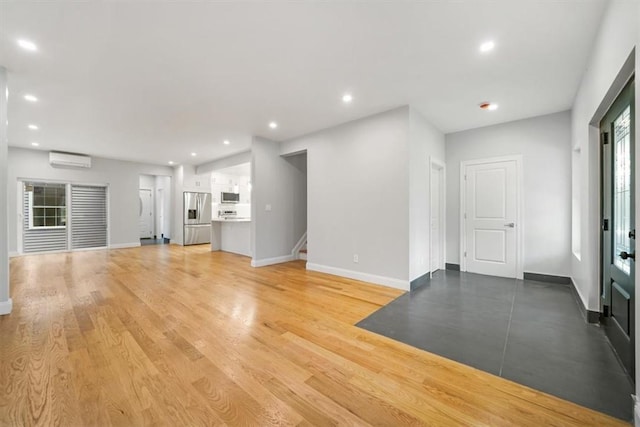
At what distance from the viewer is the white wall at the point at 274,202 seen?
18.1ft

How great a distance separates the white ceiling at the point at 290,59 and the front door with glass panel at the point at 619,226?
0.87m

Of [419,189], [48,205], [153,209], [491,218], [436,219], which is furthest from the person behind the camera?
[153,209]

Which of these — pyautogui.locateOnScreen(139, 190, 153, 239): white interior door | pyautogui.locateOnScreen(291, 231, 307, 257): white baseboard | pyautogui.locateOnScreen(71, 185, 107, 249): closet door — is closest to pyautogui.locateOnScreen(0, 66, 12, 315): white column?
pyautogui.locateOnScreen(291, 231, 307, 257): white baseboard

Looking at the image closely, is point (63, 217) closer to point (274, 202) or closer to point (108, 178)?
point (108, 178)

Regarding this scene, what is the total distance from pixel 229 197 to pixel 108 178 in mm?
3533

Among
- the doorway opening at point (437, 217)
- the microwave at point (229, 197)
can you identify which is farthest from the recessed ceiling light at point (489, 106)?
the microwave at point (229, 197)

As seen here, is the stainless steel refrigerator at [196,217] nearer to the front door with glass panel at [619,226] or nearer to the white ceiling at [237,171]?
the white ceiling at [237,171]

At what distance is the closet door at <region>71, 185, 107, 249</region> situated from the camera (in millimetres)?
7473

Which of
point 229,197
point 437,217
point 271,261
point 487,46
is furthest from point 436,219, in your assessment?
point 229,197

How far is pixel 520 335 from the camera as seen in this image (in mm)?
2441

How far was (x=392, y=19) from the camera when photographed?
7.04 feet

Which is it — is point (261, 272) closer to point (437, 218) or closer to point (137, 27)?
point (437, 218)

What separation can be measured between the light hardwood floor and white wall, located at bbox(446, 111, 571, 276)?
280cm

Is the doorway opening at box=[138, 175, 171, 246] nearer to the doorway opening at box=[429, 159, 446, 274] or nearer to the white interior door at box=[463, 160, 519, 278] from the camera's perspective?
the doorway opening at box=[429, 159, 446, 274]
